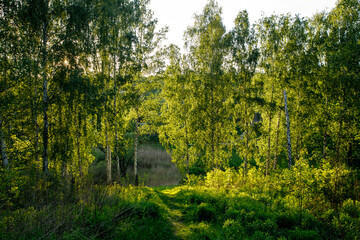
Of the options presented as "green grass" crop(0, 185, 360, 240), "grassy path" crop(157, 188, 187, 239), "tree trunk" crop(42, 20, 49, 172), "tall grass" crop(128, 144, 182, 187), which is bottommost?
"tall grass" crop(128, 144, 182, 187)

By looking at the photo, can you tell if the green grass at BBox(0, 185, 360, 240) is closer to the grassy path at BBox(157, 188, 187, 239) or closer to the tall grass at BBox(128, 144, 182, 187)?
the grassy path at BBox(157, 188, 187, 239)

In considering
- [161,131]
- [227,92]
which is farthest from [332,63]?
[161,131]

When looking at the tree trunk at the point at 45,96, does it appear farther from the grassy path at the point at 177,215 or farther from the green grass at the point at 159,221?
the grassy path at the point at 177,215

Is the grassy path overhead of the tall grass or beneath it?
overhead

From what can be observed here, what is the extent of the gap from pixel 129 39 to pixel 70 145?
861cm

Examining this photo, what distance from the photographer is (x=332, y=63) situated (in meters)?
14.0

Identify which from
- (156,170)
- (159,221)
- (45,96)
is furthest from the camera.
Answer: (156,170)

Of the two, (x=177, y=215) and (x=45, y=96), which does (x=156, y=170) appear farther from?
(x=45, y=96)

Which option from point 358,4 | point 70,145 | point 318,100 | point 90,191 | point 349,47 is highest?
point 358,4

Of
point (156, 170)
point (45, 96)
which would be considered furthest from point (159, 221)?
point (156, 170)

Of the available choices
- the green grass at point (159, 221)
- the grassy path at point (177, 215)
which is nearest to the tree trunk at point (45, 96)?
the green grass at point (159, 221)

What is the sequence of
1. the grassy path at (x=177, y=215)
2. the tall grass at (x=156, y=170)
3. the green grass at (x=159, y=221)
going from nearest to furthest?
the green grass at (x=159, y=221), the grassy path at (x=177, y=215), the tall grass at (x=156, y=170)

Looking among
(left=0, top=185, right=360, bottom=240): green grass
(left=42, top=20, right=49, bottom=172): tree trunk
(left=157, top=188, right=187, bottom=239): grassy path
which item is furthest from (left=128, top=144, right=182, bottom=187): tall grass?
(left=0, top=185, right=360, bottom=240): green grass

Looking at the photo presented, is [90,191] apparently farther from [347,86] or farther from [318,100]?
[318,100]
